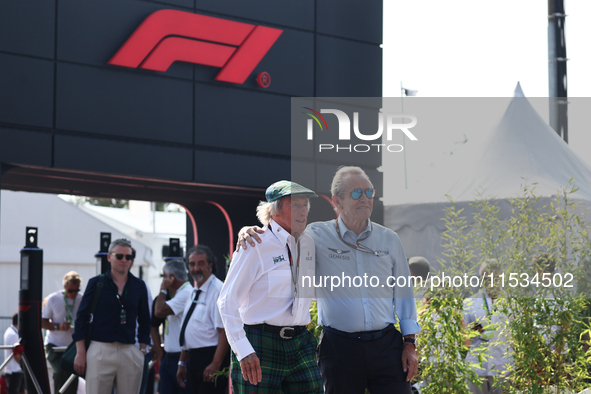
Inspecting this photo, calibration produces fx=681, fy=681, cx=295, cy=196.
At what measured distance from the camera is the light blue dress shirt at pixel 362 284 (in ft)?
12.4

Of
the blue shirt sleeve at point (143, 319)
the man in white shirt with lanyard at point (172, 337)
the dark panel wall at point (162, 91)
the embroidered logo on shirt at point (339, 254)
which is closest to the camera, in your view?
the embroidered logo on shirt at point (339, 254)

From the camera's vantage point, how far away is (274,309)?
141 inches

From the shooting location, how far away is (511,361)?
14.9 feet

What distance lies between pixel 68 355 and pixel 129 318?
0.61 meters

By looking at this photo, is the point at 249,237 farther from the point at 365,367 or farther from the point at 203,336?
the point at 203,336

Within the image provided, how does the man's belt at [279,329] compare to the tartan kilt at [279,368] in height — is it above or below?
above

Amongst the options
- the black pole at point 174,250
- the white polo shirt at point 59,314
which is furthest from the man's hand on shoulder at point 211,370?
the white polo shirt at point 59,314

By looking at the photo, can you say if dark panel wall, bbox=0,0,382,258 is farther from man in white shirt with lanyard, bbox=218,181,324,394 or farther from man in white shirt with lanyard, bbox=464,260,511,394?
man in white shirt with lanyard, bbox=218,181,324,394

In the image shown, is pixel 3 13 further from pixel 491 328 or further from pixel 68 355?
pixel 491 328

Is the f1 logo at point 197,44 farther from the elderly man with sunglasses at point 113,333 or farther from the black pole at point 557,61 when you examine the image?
the black pole at point 557,61

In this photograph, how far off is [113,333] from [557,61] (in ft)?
22.0

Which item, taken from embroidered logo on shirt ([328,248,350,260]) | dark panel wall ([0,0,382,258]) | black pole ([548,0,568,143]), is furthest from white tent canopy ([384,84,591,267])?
embroidered logo on shirt ([328,248,350,260])

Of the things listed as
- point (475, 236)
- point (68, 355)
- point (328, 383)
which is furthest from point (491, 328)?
point (68, 355)

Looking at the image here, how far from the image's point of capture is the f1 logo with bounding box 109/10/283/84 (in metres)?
7.69
